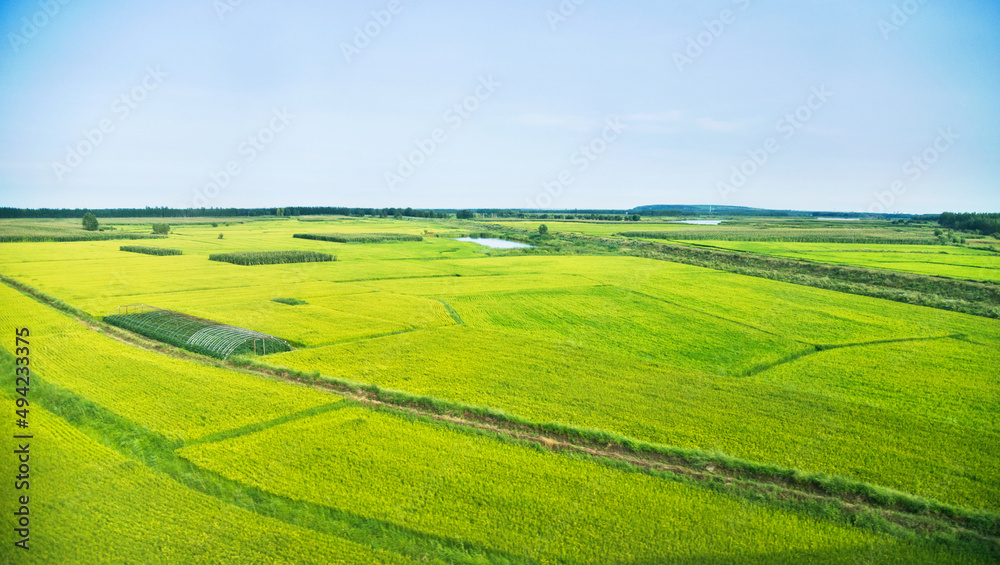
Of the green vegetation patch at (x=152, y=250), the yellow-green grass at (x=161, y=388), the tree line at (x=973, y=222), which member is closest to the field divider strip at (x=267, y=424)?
the yellow-green grass at (x=161, y=388)

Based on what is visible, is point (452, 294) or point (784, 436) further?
point (452, 294)

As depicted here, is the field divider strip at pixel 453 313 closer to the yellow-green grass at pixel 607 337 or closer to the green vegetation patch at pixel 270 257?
the yellow-green grass at pixel 607 337

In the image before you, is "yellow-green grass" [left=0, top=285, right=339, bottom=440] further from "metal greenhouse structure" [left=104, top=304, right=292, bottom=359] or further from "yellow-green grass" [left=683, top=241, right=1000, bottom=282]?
"yellow-green grass" [left=683, top=241, right=1000, bottom=282]

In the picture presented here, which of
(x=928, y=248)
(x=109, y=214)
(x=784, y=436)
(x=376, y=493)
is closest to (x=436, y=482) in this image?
(x=376, y=493)

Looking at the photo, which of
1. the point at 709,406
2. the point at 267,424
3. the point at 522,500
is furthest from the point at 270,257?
the point at 522,500

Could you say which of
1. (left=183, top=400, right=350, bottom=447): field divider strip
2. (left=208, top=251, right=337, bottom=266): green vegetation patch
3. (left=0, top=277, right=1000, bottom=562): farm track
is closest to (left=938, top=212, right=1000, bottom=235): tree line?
(left=0, top=277, right=1000, bottom=562): farm track

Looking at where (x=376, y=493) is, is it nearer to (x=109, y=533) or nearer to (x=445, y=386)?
(x=109, y=533)

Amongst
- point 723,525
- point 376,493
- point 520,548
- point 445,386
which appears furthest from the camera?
point 445,386
